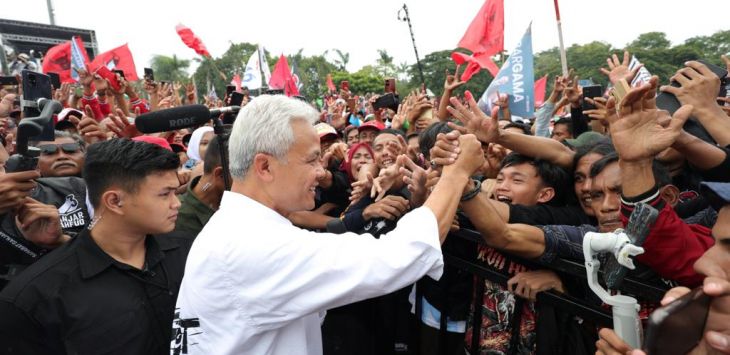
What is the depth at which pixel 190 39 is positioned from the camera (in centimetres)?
1054

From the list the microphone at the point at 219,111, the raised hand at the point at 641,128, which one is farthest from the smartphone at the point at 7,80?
the raised hand at the point at 641,128

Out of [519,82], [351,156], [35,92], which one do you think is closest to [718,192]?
[35,92]

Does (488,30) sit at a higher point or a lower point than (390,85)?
higher

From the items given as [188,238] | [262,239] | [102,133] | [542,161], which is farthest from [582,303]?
[102,133]

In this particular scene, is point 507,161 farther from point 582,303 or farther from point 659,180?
point 582,303

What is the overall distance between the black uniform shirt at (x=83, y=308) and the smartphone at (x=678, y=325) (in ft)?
5.58

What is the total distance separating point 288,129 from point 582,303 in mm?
1300

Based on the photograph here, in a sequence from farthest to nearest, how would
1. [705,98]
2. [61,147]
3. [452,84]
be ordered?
1. [452,84]
2. [61,147]
3. [705,98]

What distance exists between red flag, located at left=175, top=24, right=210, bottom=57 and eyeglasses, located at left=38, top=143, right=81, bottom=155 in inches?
304

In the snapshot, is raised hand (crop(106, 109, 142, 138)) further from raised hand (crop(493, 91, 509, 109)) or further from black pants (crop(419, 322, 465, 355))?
raised hand (crop(493, 91, 509, 109))

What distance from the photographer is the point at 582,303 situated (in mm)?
1812

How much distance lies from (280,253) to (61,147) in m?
2.83

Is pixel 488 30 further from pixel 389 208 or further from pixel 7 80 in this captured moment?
pixel 7 80

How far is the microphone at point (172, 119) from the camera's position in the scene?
5.90 feet
